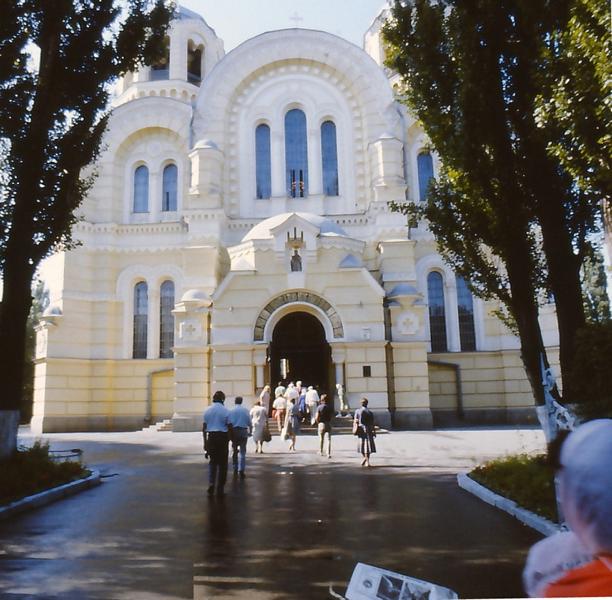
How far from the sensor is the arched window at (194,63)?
1329 inches

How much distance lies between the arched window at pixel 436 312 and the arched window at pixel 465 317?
811 mm

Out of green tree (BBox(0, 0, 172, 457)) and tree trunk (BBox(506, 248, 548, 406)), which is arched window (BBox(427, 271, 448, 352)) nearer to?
tree trunk (BBox(506, 248, 548, 406))

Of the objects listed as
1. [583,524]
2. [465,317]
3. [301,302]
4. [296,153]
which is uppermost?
[296,153]

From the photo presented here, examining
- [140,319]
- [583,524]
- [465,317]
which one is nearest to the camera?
[583,524]

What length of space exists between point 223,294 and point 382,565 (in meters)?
18.4

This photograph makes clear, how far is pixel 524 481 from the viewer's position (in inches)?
356

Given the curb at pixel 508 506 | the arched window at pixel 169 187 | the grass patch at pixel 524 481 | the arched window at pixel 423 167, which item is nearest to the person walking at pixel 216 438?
the curb at pixel 508 506

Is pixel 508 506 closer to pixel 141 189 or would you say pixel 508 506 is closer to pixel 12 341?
pixel 12 341

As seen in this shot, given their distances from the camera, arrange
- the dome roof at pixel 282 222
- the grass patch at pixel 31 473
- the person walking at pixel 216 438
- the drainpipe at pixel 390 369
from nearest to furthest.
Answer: the grass patch at pixel 31 473
the person walking at pixel 216 438
the drainpipe at pixel 390 369
the dome roof at pixel 282 222

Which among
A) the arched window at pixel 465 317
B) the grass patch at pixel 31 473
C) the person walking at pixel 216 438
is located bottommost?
the grass patch at pixel 31 473

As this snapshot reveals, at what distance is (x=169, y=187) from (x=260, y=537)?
2553cm

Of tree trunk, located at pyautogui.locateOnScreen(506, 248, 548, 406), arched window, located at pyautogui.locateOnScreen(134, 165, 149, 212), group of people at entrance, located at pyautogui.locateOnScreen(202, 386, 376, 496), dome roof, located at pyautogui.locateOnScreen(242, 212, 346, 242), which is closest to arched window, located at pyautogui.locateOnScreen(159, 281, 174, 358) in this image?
arched window, located at pyautogui.locateOnScreen(134, 165, 149, 212)

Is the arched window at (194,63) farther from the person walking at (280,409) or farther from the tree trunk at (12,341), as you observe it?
the tree trunk at (12,341)

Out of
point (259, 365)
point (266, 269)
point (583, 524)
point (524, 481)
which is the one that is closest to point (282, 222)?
point (266, 269)
